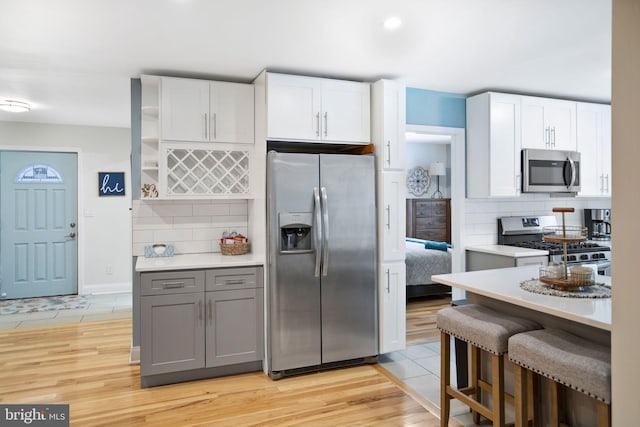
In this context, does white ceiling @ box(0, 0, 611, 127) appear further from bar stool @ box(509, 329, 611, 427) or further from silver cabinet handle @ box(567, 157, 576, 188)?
bar stool @ box(509, 329, 611, 427)

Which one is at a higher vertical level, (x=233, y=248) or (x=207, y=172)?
(x=207, y=172)

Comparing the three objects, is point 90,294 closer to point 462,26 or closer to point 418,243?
point 418,243

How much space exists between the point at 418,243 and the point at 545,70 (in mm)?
3372

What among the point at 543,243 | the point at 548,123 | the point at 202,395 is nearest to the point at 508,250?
the point at 543,243

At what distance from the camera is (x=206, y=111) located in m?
3.66

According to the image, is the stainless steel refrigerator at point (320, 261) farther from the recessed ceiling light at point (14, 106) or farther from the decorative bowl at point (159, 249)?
the recessed ceiling light at point (14, 106)

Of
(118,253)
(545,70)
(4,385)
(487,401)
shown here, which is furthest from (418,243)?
(4,385)

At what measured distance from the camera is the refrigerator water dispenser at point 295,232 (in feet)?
11.1

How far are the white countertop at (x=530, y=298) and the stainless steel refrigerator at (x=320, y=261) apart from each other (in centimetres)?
101

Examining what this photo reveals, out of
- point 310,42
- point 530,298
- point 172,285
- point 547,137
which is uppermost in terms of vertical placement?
point 310,42

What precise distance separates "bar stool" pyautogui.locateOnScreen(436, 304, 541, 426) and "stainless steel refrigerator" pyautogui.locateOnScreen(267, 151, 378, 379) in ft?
3.65

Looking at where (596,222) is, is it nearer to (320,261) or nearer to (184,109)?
(320,261)

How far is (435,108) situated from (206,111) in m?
2.27

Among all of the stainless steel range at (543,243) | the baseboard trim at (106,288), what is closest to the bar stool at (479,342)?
the stainless steel range at (543,243)
